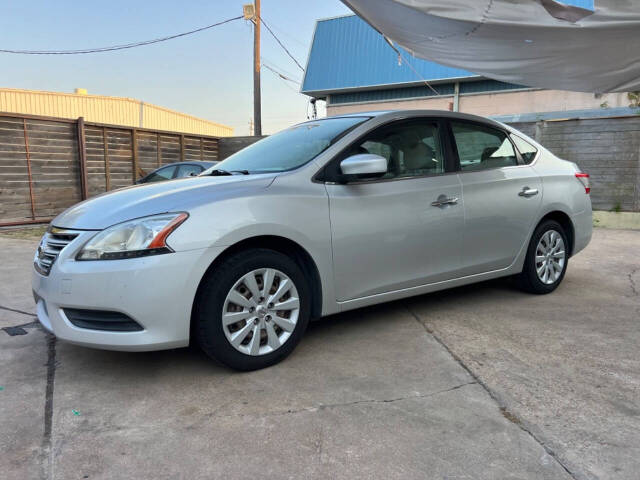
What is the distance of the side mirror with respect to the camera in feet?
10.3

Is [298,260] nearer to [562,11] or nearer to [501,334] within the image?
[501,334]

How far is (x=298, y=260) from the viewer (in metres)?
3.13

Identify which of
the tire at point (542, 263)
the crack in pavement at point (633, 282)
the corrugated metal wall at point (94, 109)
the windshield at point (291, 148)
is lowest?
the crack in pavement at point (633, 282)

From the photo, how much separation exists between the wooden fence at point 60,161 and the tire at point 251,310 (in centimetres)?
871

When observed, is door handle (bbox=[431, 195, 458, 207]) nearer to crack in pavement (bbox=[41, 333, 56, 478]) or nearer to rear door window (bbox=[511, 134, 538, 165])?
rear door window (bbox=[511, 134, 538, 165])

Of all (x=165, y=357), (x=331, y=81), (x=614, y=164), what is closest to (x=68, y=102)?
(x=331, y=81)

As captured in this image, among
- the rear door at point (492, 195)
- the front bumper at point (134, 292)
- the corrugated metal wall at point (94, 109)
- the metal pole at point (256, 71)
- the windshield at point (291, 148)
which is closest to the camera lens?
the front bumper at point (134, 292)

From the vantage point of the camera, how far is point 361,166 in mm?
3145

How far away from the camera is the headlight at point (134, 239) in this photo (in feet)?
8.50

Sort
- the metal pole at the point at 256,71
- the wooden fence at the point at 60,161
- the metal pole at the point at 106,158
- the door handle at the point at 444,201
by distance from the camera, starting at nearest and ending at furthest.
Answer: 1. the door handle at the point at 444,201
2. the wooden fence at the point at 60,161
3. the metal pole at the point at 106,158
4. the metal pole at the point at 256,71

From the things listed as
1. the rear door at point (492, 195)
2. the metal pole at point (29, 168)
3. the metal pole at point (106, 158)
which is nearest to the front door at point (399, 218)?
the rear door at point (492, 195)

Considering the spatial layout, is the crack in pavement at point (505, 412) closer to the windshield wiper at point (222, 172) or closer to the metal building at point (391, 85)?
the windshield wiper at point (222, 172)

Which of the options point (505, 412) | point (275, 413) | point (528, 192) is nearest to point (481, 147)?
point (528, 192)

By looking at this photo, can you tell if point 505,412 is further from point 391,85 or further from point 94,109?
point 94,109
